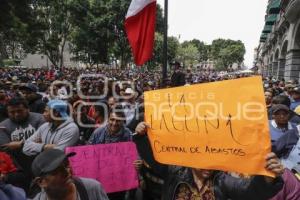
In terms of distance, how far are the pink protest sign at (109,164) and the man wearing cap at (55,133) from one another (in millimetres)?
198

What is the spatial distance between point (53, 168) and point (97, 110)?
2.88 m

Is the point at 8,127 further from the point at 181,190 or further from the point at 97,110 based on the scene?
the point at 181,190

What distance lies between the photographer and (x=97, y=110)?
5152 mm

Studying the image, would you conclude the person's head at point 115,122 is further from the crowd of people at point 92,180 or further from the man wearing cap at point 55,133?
the man wearing cap at point 55,133

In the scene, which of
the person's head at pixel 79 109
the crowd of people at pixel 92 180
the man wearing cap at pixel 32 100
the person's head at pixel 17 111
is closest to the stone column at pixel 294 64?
the crowd of people at pixel 92 180

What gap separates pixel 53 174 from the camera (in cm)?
230

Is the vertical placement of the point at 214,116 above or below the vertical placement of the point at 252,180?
above

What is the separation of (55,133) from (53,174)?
156 centimetres

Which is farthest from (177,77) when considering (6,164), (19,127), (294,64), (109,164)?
(294,64)

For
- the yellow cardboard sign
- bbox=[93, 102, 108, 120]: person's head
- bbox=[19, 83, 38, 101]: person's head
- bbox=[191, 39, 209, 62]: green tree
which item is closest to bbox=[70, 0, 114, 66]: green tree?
bbox=[19, 83, 38, 101]: person's head

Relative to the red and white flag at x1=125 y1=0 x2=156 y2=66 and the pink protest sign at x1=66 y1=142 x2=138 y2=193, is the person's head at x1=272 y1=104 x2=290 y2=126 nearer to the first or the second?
the pink protest sign at x1=66 y1=142 x2=138 y2=193

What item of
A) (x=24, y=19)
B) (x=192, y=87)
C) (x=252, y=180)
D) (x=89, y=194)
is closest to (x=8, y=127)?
(x=89, y=194)

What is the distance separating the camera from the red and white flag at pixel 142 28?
5598mm

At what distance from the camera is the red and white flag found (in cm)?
560
